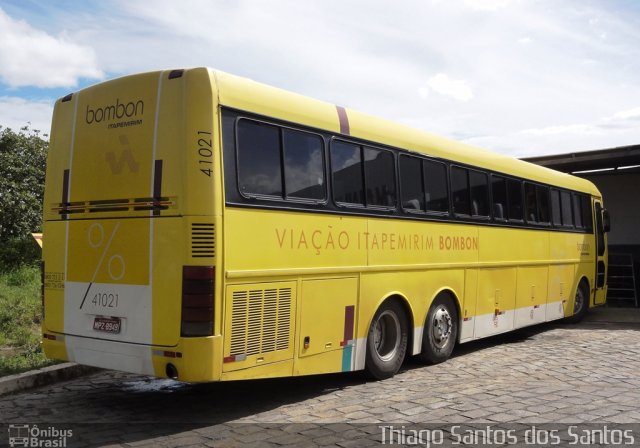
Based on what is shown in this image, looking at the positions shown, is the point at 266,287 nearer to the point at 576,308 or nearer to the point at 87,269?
the point at 87,269

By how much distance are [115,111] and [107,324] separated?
81.3 inches

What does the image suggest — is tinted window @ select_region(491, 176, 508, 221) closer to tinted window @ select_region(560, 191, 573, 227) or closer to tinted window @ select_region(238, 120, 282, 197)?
tinted window @ select_region(560, 191, 573, 227)

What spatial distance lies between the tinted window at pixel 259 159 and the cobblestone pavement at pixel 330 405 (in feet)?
7.26

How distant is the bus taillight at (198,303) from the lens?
5.78m

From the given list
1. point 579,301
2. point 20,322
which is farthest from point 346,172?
→ point 579,301

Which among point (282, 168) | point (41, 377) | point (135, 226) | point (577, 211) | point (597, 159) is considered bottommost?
point (41, 377)

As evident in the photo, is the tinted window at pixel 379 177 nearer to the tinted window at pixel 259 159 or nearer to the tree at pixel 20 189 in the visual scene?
the tinted window at pixel 259 159

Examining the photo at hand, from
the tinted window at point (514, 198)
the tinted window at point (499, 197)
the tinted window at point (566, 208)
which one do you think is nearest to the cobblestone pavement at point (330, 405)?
the tinted window at point (499, 197)

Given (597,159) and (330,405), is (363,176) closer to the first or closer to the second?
(330,405)

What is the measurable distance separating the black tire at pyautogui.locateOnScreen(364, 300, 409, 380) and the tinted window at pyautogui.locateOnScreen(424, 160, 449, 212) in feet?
5.26

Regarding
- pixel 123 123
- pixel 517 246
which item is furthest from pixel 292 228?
pixel 517 246

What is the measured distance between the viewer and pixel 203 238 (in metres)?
5.84

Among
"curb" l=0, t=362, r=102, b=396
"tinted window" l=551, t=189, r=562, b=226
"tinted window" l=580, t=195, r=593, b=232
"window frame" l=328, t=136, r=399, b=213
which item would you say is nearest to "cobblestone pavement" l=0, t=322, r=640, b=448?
"curb" l=0, t=362, r=102, b=396

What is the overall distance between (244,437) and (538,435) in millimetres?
2495
